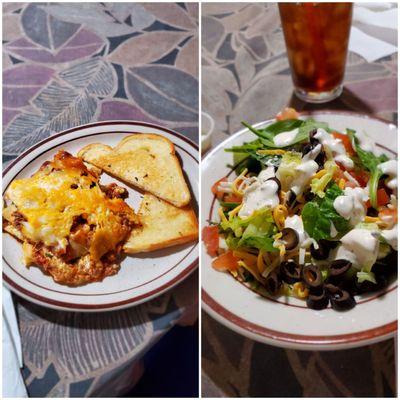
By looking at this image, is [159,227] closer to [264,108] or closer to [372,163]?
[372,163]

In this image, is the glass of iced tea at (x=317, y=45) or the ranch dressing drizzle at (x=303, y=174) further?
the glass of iced tea at (x=317, y=45)

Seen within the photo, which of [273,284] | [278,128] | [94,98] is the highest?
[94,98]

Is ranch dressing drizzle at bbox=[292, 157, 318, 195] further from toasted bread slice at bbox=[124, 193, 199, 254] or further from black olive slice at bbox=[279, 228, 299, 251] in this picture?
toasted bread slice at bbox=[124, 193, 199, 254]

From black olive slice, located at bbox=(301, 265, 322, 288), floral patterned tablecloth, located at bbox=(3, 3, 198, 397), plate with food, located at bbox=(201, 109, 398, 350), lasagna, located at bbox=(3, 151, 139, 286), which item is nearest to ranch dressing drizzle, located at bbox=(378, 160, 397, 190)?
plate with food, located at bbox=(201, 109, 398, 350)

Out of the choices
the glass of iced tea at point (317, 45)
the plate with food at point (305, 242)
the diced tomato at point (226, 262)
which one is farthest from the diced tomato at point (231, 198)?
the glass of iced tea at point (317, 45)

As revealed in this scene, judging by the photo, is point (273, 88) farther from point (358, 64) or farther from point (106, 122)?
point (106, 122)

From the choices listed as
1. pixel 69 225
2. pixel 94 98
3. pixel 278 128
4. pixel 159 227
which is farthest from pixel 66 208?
pixel 278 128

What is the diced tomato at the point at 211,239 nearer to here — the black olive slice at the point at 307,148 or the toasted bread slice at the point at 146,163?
the toasted bread slice at the point at 146,163
